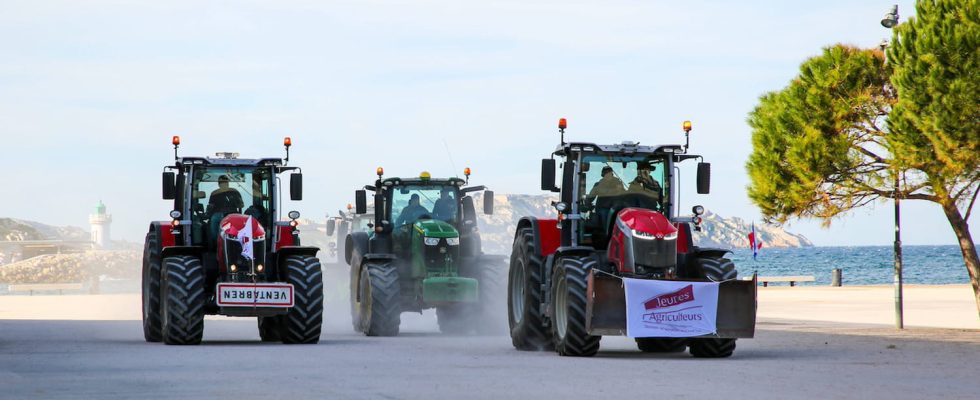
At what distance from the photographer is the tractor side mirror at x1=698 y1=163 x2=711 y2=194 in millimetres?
20359

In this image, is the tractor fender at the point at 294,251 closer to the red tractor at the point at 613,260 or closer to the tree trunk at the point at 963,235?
the red tractor at the point at 613,260

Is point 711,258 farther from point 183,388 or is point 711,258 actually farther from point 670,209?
point 183,388

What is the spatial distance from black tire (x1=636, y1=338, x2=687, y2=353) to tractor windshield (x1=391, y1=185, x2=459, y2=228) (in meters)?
7.57

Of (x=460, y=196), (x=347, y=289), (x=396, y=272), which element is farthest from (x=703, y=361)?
(x=347, y=289)

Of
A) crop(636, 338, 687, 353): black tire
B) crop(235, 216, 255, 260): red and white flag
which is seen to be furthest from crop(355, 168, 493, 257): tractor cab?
crop(636, 338, 687, 353): black tire

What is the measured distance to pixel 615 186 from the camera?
21.0 meters

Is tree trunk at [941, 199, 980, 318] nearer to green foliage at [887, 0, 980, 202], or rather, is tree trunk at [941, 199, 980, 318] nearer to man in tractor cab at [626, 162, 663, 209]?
green foliage at [887, 0, 980, 202]

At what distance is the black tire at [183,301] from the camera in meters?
22.0

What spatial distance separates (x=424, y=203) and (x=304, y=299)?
639 cm

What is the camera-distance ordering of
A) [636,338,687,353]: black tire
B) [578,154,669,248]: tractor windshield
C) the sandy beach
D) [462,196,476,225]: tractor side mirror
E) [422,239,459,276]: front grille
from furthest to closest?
the sandy beach → [462,196,476,225]: tractor side mirror → [422,239,459,276]: front grille → [636,338,687,353]: black tire → [578,154,669,248]: tractor windshield

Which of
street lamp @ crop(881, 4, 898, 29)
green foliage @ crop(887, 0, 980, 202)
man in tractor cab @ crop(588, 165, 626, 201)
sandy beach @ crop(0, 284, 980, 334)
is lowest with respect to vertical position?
sandy beach @ crop(0, 284, 980, 334)

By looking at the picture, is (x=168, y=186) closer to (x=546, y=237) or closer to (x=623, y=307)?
(x=546, y=237)

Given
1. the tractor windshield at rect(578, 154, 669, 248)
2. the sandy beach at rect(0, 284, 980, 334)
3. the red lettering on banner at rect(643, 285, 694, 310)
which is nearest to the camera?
the red lettering on banner at rect(643, 285, 694, 310)

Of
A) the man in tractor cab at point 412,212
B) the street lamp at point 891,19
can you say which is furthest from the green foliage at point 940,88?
the man in tractor cab at point 412,212
